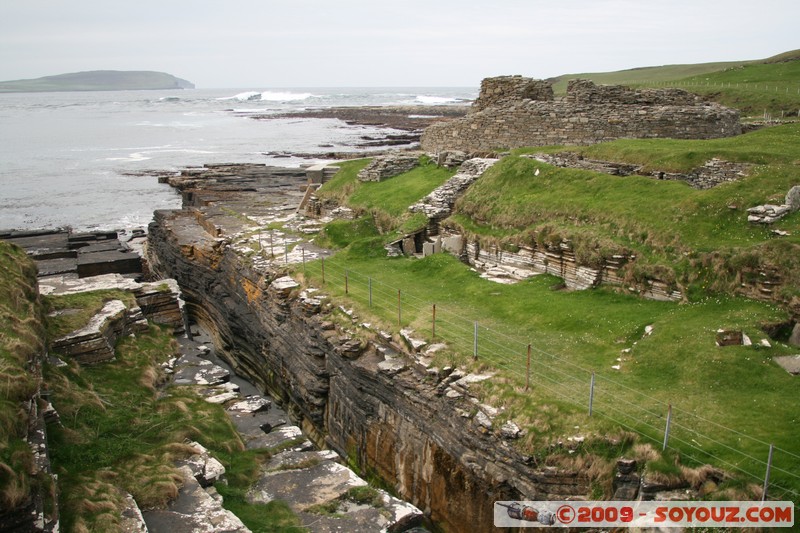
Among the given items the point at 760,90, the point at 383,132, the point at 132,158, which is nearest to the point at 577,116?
the point at 760,90

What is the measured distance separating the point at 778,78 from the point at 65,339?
2108 inches

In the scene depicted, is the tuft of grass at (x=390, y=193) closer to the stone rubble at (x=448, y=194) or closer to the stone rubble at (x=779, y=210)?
the stone rubble at (x=448, y=194)

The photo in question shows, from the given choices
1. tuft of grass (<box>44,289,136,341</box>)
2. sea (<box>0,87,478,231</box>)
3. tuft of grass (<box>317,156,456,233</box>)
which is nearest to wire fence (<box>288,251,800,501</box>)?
tuft of grass (<box>317,156,456,233</box>)

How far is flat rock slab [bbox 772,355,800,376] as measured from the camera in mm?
10703

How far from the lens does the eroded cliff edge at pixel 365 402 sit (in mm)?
11219

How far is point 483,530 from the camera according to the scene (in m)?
11.5

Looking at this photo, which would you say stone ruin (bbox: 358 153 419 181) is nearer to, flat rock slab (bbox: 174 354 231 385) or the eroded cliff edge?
the eroded cliff edge

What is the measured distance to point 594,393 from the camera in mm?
11125

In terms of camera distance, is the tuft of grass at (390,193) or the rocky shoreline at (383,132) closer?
the tuft of grass at (390,193)

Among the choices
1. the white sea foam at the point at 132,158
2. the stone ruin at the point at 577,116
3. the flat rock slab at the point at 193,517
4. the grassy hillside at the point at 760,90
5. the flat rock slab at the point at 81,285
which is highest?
the grassy hillside at the point at 760,90

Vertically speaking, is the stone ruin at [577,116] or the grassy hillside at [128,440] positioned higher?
the stone ruin at [577,116]

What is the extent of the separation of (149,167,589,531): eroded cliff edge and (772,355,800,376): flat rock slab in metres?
4.41

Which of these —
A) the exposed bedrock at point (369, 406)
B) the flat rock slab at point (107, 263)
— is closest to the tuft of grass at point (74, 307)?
the exposed bedrock at point (369, 406)

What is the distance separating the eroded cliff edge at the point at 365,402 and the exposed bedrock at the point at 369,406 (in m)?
0.02
